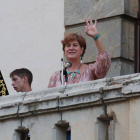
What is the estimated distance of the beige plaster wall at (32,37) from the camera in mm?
12117

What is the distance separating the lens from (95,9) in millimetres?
11781

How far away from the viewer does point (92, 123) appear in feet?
26.1

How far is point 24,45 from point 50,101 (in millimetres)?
4244

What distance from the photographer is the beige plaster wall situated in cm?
1212

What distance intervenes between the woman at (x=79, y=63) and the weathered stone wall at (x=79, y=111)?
2.28 feet

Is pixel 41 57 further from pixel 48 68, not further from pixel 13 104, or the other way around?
pixel 13 104

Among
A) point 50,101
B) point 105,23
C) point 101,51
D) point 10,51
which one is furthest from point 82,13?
point 50,101

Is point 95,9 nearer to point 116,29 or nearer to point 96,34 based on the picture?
point 116,29

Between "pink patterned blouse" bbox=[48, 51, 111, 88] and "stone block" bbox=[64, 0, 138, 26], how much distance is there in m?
2.47

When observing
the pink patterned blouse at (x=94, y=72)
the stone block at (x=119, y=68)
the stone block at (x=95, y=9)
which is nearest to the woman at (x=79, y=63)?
the pink patterned blouse at (x=94, y=72)

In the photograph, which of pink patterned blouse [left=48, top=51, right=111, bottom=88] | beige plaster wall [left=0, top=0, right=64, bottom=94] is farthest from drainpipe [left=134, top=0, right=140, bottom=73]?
pink patterned blouse [left=48, top=51, right=111, bottom=88]

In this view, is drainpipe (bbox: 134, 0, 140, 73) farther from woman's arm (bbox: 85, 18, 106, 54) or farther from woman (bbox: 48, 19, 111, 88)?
woman's arm (bbox: 85, 18, 106, 54)

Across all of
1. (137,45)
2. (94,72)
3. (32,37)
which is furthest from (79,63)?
(32,37)

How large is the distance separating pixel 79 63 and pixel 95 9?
8.44 feet
